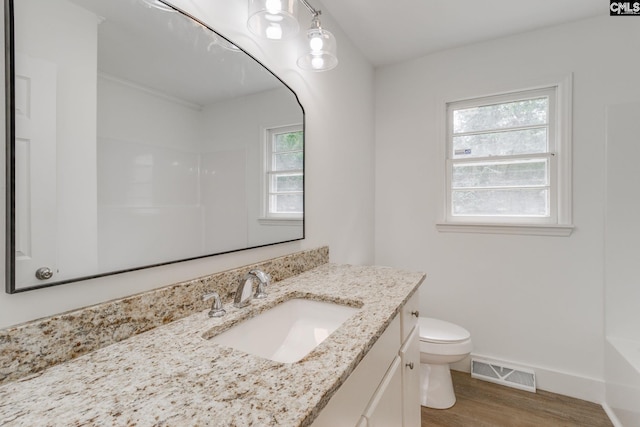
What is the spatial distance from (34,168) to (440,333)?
2.06m

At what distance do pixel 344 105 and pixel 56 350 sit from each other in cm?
191

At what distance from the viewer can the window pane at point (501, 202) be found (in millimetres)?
2107

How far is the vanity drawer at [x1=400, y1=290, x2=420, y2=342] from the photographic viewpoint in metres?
1.17

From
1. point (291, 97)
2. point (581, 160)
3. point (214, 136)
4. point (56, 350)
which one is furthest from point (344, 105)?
point (56, 350)

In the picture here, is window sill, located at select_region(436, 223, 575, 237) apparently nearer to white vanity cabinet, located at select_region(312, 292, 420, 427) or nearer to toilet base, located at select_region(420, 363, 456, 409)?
toilet base, located at select_region(420, 363, 456, 409)

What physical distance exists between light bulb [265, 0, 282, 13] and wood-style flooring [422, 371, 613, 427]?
2180 mm

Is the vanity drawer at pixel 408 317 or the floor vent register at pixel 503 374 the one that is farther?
the floor vent register at pixel 503 374

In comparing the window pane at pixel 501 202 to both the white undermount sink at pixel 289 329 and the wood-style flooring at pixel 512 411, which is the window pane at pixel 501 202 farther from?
the white undermount sink at pixel 289 329

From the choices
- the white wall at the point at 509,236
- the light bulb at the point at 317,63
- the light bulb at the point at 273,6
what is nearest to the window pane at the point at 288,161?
the light bulb at the point at 317,63

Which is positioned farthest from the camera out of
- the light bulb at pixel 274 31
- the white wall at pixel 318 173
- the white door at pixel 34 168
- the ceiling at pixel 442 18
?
the ceiling at pixel 442 18

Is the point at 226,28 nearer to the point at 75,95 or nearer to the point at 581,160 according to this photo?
the point at 75,95

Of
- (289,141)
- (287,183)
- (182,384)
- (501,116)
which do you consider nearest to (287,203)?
(287,183)

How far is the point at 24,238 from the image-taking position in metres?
0.63

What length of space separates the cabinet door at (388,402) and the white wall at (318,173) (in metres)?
0.67
